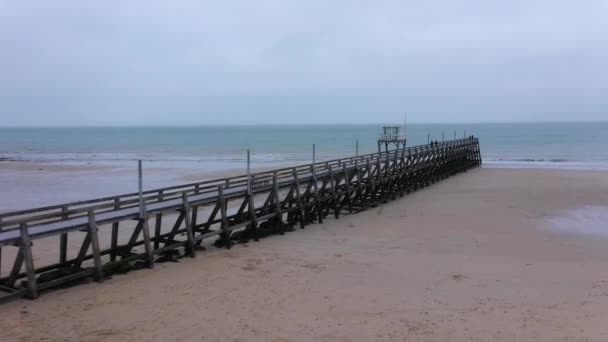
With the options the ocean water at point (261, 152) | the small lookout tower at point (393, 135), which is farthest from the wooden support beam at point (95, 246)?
the ocean water at point (261, 152)

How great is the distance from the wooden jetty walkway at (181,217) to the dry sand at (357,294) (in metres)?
0.49

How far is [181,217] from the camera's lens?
12008 mm

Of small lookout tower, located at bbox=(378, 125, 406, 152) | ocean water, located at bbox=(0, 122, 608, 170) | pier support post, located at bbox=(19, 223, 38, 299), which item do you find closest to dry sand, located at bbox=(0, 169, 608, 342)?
pier support post, located at bbox=(19, 223, 38, 299)

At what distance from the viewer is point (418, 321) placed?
7.79 meters

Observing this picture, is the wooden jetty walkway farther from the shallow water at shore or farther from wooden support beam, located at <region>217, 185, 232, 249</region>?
the shallow water at shore

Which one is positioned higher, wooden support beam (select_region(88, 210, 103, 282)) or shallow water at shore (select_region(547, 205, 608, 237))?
wooden support beam (select_region(88, 210, 103, 282))

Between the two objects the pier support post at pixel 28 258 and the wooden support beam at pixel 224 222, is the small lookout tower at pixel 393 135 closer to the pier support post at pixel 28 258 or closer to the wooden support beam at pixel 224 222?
the wooden support beam at pixel 224 222

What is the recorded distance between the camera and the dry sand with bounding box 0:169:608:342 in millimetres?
Answer: 7402

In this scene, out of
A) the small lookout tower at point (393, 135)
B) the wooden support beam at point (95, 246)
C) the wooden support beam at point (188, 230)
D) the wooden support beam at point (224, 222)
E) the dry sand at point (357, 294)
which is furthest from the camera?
the small lookout tower at point (393, 135)

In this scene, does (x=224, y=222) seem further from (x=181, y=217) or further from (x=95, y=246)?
(x=95, y=246)

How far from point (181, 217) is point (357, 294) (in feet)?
16.0

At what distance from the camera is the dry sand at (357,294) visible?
24.3 ft

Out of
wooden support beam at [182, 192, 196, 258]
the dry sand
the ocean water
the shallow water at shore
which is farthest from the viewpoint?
the ocean water

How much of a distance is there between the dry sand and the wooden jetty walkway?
486 mm
